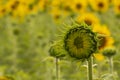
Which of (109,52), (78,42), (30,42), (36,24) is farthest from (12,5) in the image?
(78,42)

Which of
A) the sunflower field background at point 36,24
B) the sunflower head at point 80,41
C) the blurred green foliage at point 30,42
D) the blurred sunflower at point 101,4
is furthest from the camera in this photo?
the blurred sunflower at point 101,4

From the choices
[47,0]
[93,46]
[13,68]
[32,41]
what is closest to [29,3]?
[47,0]

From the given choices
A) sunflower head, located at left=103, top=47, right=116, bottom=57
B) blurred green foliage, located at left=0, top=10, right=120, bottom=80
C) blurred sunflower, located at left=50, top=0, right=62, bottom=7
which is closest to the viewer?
sunflower head, located at left=103, top=47, right=116, bottom=57

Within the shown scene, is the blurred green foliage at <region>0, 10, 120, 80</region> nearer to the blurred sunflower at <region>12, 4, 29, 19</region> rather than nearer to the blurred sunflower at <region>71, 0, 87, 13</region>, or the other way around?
the blurred sunflower at <region>12, 4, 29, 19</region>

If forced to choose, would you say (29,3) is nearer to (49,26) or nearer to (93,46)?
(49,26)

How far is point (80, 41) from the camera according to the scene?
1.69 meters

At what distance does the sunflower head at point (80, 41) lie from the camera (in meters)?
1.65

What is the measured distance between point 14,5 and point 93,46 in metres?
4.09

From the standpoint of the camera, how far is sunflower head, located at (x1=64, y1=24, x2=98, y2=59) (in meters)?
1.65

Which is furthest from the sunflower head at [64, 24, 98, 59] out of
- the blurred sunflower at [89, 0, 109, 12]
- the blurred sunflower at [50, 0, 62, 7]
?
the blurred sunflower at [50, 0, 62, 7]

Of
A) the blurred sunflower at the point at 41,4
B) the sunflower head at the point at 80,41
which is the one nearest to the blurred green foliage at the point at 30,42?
the blurred sunflower at the point at 41,4

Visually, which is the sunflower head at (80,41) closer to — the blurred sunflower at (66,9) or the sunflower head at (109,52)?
the sunflower head at (109,52)

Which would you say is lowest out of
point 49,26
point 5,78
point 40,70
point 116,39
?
Result: point 5,78

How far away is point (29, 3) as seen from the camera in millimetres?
6012
